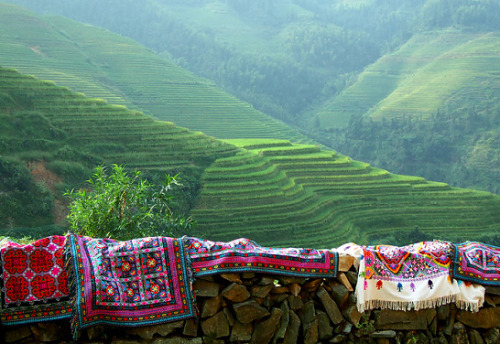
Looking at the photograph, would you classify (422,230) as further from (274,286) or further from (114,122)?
(274,286)

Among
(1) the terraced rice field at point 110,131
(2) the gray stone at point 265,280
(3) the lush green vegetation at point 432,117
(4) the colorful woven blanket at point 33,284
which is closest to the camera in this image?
(4) the colorful woven blanket at point 33,284

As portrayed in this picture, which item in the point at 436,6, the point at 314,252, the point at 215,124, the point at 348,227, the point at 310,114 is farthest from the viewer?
the point at 436,6

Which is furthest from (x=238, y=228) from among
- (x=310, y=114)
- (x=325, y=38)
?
(x=325, y=38)

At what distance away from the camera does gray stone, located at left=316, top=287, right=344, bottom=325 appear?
14.4ft

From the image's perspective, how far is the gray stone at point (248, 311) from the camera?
164 inches

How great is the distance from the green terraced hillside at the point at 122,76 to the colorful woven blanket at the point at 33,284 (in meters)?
40.9

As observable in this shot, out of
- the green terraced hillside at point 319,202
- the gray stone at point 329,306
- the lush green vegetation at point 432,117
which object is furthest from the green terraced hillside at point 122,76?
the gray stone at point 329,306

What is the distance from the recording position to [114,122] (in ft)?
98.9

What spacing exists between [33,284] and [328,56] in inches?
3695

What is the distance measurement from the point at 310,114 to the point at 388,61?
1529 centimetres

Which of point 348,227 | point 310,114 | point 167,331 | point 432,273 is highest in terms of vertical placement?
point 432,273

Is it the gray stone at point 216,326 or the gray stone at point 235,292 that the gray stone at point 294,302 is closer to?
the gray stone at point 235,292

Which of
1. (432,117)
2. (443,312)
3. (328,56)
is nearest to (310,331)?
(443,312)

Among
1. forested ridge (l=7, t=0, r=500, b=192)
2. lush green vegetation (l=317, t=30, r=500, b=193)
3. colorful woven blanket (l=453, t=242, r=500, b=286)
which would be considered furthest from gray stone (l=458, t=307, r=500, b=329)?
forested ridge (l=7, t=0, r=500, b=192)
